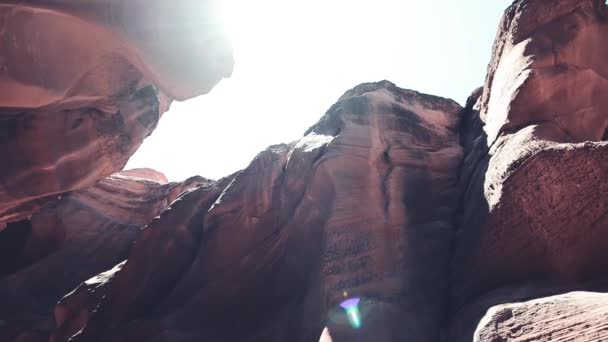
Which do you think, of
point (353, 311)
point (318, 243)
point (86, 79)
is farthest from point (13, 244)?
point (353, 311)

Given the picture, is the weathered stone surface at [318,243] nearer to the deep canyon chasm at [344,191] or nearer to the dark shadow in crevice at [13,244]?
the deep canyon chasm at [344,191]

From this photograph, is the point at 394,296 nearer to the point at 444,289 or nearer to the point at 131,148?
the point at 444,289

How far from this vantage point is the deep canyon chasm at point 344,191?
6.11 meters

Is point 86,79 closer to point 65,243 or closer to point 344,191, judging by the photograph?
point 344,191

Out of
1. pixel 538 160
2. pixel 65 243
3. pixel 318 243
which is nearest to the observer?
pixel 538 160

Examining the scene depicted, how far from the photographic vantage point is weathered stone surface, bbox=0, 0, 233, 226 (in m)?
9.50

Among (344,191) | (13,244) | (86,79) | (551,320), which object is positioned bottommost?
(13,244)

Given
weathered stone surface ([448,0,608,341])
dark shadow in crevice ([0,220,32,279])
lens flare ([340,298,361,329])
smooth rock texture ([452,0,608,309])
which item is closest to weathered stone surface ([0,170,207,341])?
dark shadow in crevice ([0,220,32,279])

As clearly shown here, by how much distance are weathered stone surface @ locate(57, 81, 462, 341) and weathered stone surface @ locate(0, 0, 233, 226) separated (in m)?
2.83

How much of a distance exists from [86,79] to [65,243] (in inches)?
467

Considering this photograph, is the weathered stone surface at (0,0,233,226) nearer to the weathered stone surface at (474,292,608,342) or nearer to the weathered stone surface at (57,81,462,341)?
the weathered stone surface at (57,81,462,341)

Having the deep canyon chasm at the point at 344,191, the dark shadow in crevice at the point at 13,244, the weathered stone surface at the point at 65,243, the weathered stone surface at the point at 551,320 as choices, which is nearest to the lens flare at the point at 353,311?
the deep canyon chasm at the point at 344,191

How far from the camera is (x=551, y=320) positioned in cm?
462

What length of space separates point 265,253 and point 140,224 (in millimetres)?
12895
